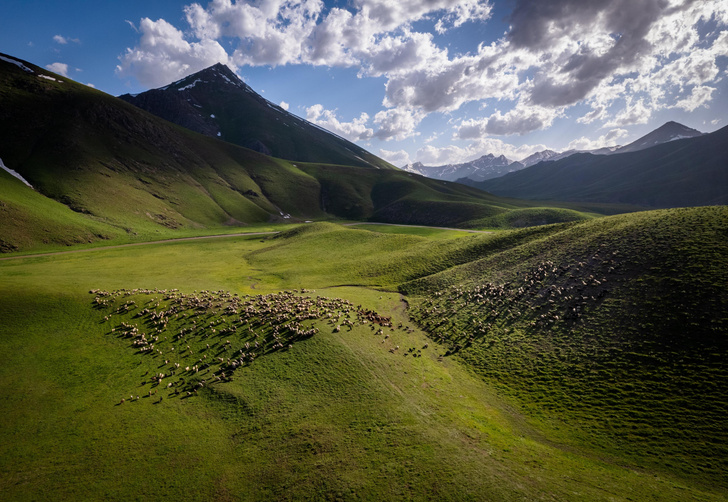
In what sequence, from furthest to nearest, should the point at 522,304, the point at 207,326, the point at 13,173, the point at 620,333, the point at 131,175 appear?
the point at 131,175
the point at 13,173
the point at 522,304
the point at 207,326
the point at 620,333

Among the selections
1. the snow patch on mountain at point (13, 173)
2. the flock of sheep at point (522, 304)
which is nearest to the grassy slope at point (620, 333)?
the flock of sheep at point (522, 304)

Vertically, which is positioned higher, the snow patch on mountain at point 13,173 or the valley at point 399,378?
the snow patch on mountain at point 13,173

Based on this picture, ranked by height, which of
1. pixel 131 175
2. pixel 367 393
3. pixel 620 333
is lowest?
pixel 367 393

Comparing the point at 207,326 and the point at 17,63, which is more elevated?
the point at 17,63

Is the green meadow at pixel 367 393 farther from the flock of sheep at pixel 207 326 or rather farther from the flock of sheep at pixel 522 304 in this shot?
the flock of sheep at pixel 522 304

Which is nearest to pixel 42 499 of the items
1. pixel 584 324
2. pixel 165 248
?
pixel 584 324

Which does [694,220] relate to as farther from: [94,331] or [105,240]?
[105,240]

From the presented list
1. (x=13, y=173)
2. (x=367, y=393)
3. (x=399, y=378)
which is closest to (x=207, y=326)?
(x=367, y=393)

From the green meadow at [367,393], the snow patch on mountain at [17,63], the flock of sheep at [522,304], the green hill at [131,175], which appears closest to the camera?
the green meadow at [367,393]

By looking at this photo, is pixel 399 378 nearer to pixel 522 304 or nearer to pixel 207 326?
pixel 522 304
